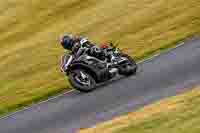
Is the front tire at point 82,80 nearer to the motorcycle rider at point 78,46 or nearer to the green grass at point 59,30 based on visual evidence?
the motorcycle rider at point 78,46

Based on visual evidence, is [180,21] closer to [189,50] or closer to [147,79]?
[189,50]

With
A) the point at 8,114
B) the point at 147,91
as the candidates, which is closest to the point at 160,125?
the point at 147,91

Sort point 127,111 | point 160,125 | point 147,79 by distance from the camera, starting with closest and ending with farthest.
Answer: point 160,125 → point 127,111 → point 147,79

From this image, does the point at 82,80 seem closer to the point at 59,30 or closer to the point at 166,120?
the point at 166,120

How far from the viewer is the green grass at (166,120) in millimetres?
11297

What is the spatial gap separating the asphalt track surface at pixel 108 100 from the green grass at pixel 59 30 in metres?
1.74

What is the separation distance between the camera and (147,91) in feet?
54.3

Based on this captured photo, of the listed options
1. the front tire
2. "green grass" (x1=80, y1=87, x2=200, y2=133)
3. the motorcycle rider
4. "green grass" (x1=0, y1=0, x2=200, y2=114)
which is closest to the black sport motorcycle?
the front tire

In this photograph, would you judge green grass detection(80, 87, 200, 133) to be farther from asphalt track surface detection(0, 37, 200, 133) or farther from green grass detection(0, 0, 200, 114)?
green grass detection(0, 0, 200, 114)

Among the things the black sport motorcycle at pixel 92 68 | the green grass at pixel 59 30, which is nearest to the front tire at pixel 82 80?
the black sport motorcycle at pixel 92 68

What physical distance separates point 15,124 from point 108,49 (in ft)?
12.7

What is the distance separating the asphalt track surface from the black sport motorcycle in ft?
0.87

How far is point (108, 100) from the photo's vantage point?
54.7 ft

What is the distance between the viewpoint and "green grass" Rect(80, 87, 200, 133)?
11.3 m
